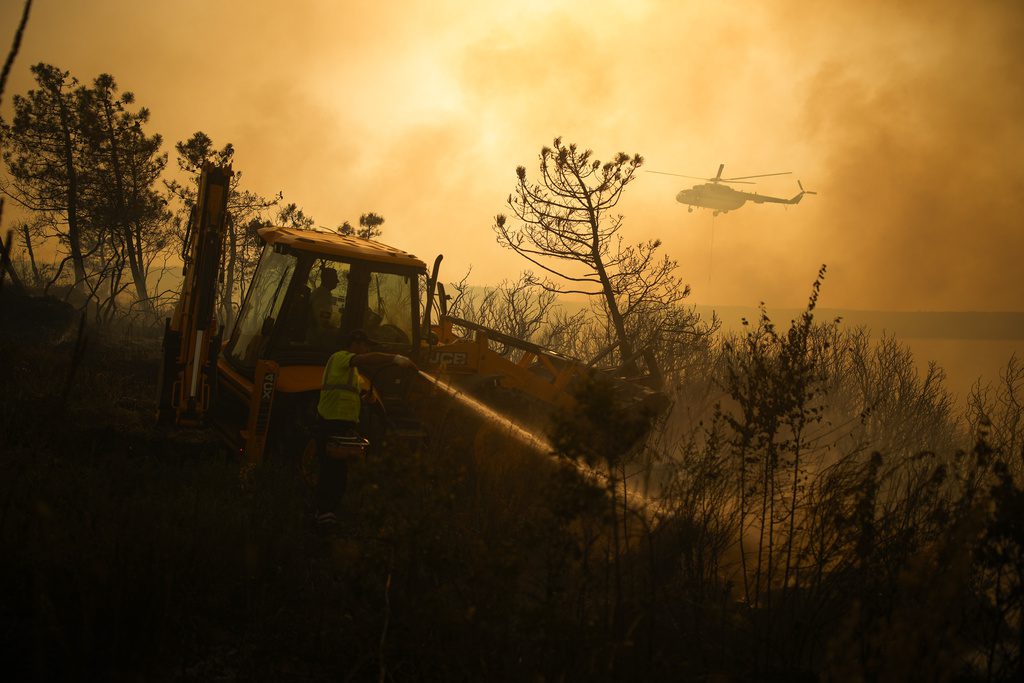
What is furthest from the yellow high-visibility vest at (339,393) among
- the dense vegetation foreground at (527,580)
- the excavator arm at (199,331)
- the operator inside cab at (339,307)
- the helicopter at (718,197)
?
the helicopter at (718,197)

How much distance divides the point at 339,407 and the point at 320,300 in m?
Result: 2.02

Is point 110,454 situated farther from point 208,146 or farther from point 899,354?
point 899,354

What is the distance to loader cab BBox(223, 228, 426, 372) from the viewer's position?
8445mm

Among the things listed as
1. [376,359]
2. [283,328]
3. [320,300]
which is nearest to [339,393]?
[376,359]

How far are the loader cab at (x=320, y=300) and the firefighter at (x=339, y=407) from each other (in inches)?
62.3

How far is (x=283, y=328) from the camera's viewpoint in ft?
27.6

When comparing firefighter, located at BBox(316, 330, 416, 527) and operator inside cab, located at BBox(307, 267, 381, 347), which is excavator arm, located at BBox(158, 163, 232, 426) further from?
firefighter, located at BBox(316, 330, 416, 527)

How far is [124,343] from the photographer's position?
17.5m

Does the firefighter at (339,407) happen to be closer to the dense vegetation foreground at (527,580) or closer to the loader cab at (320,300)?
the dense vegetation foreground at (527,580)

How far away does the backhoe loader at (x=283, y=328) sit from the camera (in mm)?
8289

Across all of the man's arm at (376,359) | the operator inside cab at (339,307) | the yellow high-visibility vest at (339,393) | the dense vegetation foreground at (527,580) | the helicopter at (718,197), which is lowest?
the dense vegetation foreground at (527,580)

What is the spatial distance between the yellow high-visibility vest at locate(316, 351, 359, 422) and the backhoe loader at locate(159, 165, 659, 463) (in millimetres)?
1008

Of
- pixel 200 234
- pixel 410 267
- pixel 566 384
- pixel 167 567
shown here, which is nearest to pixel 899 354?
pixel 566 384

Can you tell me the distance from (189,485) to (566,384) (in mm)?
5087
